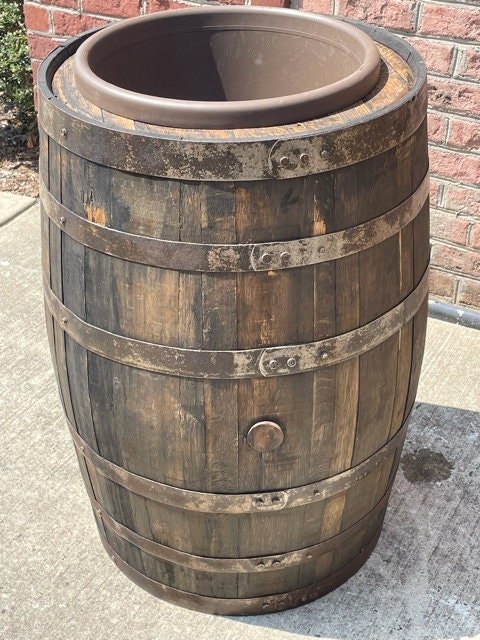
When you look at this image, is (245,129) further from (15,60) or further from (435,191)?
(15,60)

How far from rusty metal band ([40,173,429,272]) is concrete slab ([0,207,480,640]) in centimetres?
109

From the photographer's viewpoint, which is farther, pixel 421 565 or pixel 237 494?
pixel 421 565

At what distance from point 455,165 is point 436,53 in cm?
42

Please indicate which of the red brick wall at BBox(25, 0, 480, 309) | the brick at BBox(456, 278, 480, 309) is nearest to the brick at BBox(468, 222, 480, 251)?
the red brick wall at BBox(25, 0, 480, 309)

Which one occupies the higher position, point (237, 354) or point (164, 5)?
point (164, 5)

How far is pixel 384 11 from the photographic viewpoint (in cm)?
311

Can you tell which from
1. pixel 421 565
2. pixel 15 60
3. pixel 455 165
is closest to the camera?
pixel 421 565

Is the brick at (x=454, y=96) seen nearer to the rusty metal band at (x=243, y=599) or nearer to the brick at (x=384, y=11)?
the brick at (x=384, y=11)

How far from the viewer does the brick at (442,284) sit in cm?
351

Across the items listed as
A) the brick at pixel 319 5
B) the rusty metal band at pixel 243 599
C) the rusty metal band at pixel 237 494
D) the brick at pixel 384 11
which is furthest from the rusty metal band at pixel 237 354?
the brick at pixel 319 5

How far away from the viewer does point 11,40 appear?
4.50m

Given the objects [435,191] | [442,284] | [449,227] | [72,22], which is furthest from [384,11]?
[72,22]

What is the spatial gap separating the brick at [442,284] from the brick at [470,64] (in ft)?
2.65

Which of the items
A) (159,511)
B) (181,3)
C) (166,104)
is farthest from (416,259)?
(181,3)
